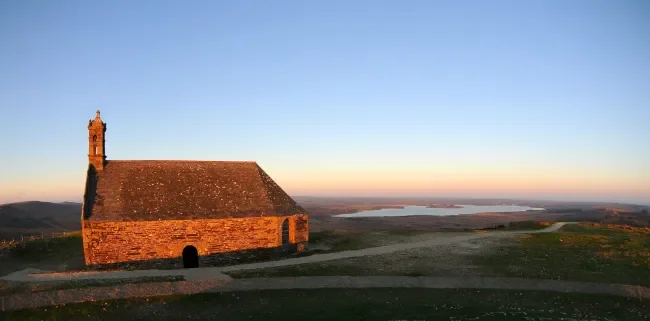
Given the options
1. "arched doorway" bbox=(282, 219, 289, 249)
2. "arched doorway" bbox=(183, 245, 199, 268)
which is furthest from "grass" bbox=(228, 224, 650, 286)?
"arched doorway" bbox=(183, 245, 199, 268)

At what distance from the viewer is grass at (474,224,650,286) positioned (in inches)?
1062

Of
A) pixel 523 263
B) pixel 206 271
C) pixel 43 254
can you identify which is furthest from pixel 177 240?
pixel 523 263

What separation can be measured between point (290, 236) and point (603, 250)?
2584cm

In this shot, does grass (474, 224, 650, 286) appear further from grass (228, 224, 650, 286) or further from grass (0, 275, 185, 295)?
grass (0, 275, 185, 295)

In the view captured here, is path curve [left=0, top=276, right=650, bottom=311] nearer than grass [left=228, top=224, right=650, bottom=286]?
Yes

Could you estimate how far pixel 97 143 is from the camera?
119 ft

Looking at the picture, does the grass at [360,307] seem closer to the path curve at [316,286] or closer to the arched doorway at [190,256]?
the path curve at [316,286]

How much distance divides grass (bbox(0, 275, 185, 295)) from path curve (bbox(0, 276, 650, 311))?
1.18m

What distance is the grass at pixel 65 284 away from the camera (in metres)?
22.5

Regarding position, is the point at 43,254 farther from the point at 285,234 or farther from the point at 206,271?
the point at 285,234

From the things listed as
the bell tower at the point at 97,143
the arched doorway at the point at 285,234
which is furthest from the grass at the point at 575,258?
the bell tower at the point at 97,143

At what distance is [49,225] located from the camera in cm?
7644

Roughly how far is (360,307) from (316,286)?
157 inches

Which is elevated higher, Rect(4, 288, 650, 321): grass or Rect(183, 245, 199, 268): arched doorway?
Rect(183, 245, 199, 268): arched doorway
